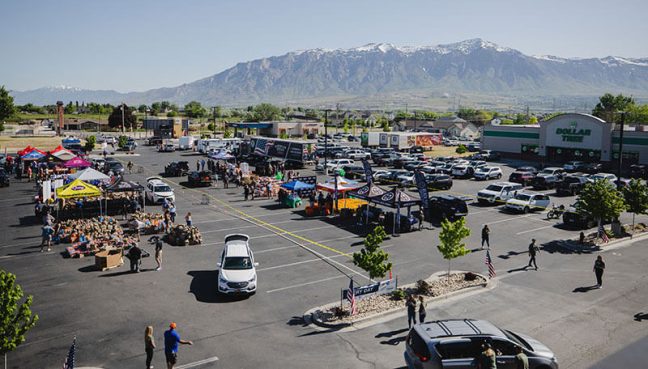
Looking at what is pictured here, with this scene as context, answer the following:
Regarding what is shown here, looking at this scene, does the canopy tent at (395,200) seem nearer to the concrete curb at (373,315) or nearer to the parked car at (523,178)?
the concrete curb at (373,315)

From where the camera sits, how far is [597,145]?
59.7 metres

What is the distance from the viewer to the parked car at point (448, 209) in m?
32.3

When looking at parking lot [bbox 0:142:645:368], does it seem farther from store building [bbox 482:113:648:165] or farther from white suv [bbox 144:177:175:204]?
store building [bbox 482:113:648:165]

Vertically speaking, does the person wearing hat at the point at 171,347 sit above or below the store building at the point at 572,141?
below

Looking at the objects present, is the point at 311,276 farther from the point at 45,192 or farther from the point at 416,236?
the point at 45,192

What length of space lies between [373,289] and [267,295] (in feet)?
13.3

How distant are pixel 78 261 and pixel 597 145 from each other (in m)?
57.3

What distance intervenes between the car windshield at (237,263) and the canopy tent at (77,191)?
15222mm

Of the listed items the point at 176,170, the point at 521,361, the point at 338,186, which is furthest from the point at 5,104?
the point at 521,361

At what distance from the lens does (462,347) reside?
12.5 m

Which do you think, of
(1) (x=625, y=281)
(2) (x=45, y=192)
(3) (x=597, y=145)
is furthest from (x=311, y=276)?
(3) (x=597, y=145)

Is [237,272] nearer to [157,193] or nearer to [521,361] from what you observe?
[521,361]

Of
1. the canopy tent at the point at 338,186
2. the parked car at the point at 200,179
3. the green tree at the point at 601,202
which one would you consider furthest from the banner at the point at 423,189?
the parked car at the point at 200,179

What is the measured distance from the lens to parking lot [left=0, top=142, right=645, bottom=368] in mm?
14582
